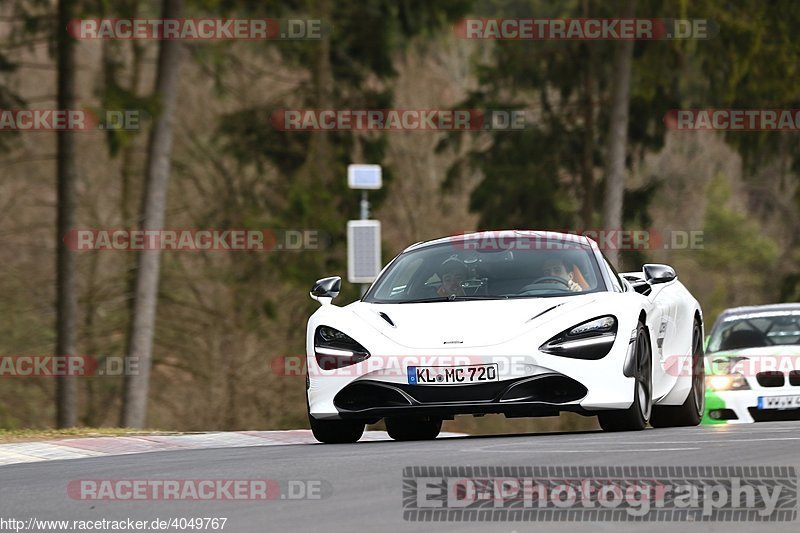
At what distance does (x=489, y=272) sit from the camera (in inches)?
469

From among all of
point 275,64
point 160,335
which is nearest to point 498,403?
point 160,335

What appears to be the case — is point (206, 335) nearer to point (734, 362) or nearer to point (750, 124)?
point (750, 124)

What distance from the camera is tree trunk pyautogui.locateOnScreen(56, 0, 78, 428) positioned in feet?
84.7

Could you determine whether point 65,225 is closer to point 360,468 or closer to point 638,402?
point 638,402

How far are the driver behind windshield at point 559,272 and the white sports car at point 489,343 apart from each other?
11 millimetres

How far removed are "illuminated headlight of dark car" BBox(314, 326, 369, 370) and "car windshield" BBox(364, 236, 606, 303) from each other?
28.3 inches

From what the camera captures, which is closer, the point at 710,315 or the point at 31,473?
the point at 31,473

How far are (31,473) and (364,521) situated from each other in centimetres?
337

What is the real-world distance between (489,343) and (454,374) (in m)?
0.31

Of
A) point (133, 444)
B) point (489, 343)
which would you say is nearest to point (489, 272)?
point (489, 343)

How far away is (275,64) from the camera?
37188mm

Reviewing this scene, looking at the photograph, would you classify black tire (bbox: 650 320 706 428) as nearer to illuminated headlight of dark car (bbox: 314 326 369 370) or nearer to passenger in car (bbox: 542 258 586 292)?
passenger in car (bbox: 542 258 586 292)

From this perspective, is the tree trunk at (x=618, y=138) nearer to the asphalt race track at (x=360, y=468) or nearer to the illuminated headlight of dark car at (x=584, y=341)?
the asphalt race track at (x=360, y=468)

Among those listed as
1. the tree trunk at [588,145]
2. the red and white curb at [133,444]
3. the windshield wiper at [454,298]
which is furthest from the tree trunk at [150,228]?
the windshield wiper at [454,298]
